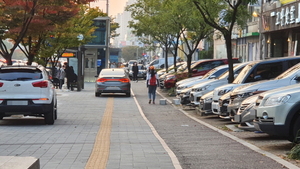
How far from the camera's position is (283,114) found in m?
10.7

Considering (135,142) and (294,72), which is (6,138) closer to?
(135,142)

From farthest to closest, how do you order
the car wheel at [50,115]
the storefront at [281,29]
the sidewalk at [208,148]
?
1. the storefront at [281,29]
2. the car wheel at [50,115]
3. the sidewalk at [208,148]

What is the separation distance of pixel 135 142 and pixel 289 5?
81.4 ft

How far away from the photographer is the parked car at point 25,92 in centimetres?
1608

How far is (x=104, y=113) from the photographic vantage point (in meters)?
21.4

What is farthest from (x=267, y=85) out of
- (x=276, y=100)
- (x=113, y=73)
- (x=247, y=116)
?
(x=113, y=73)

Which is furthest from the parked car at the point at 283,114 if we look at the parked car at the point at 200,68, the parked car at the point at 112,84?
the parked car at the point at 200,68

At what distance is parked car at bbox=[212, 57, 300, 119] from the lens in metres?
17.1

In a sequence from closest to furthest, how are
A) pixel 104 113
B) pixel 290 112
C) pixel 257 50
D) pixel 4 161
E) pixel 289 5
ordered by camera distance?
pixel 4 161 < pixel 290 112 < pixel 104 113 < pixel 289 5 < pixel 257 50

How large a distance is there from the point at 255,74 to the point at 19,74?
681cm

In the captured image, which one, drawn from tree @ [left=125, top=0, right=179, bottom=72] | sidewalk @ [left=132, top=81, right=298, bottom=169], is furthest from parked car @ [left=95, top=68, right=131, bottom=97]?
sidewalk @ [left=132, top=81, right=298, bottom=169]

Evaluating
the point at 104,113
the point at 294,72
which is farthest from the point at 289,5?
the point at 294,72

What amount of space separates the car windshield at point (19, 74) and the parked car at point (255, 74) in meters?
5.09

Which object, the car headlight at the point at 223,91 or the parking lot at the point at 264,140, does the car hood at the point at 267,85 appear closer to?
the parking lot at the point at 264,140
